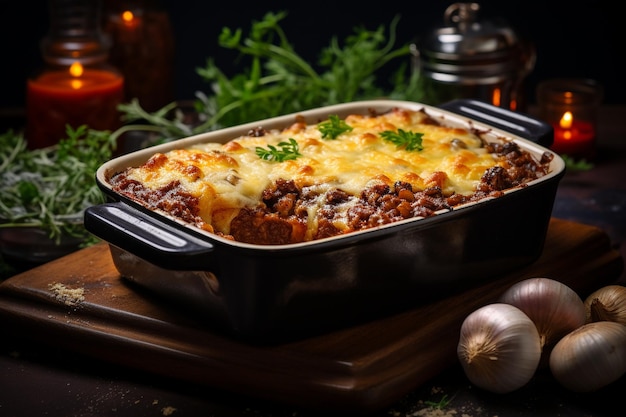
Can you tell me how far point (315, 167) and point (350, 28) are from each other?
10.3 ft

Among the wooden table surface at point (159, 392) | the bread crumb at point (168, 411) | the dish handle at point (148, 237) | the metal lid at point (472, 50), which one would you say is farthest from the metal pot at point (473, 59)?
the bread crumb at point (168, 411)

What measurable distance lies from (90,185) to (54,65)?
36.2 inches

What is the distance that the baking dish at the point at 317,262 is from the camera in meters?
2.50

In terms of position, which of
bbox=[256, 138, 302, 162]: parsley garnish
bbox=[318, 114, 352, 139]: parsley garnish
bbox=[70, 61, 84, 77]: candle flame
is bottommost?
bbox=[70, 61, 84, 77]: candle flame

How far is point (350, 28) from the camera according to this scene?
6027 mm

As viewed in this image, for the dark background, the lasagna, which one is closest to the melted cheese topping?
the lasagna

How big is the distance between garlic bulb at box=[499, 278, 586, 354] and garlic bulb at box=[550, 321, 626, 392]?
0.11 metres

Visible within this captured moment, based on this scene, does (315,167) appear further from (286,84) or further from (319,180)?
(286,84)

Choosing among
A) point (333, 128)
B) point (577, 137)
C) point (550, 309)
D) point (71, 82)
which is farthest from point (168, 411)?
point (577, 137)

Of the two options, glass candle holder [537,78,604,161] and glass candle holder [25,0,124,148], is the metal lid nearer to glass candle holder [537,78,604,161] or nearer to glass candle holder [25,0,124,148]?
glass candle holder [537,78,604,161]

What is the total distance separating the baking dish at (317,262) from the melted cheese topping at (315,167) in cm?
17

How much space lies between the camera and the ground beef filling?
9.16 ft

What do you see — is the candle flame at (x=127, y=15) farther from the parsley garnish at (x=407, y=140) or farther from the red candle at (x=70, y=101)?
the parsley garnish at (x=407, y=140)

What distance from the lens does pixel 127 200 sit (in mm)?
2777
